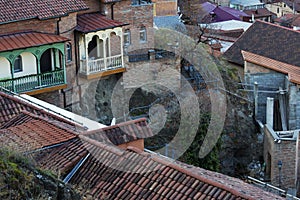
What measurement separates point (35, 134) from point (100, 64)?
13.6 m

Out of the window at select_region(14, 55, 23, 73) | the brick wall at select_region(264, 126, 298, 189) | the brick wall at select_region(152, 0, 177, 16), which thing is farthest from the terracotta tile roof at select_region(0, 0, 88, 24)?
the brick wall at select_region(152, 0, 177, 16)

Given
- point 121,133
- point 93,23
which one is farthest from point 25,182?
point 93,23

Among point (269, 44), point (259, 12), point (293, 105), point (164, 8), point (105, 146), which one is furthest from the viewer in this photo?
point (259, 12)

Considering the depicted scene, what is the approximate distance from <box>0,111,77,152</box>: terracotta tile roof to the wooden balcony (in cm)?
1159

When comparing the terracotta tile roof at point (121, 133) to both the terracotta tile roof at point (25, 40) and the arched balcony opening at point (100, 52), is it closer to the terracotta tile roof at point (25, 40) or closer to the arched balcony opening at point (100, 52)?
the terracotta tile roof at point (25, 40)

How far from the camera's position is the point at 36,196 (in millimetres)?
12133

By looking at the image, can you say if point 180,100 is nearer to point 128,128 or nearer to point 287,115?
point 287,115

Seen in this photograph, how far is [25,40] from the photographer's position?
27.9 m

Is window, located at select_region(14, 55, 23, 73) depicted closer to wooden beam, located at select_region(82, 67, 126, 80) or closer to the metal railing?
wooden beam, located at select_region(82, 67, 126, 80)

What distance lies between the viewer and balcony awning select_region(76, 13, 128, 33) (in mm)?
30562

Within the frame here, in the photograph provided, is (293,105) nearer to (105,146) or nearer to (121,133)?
(121,133)

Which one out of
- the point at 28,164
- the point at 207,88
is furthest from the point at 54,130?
the point at 207,88

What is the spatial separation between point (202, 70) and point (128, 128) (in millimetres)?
15699

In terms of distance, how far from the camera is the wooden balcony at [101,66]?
30672mm
